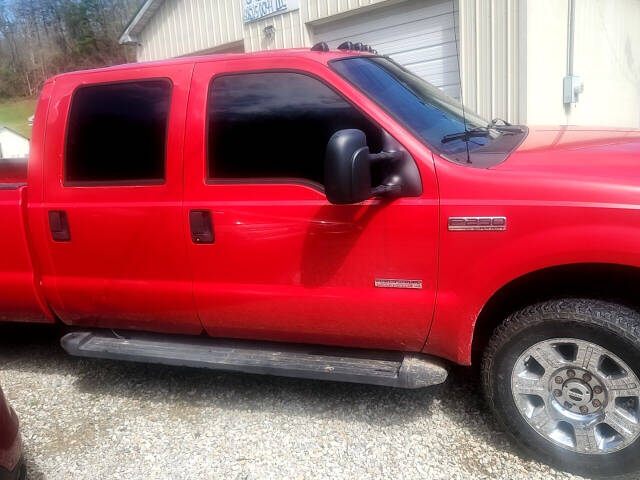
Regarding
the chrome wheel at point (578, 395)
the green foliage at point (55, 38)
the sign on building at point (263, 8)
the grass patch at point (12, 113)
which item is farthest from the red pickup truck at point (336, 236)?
the green foliage at point (55, 38)

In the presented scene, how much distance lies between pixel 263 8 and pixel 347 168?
7.91m

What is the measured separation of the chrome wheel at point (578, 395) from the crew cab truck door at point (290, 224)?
1.73 feet

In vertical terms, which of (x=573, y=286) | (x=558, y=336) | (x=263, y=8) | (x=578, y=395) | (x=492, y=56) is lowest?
(x=578, y=395)

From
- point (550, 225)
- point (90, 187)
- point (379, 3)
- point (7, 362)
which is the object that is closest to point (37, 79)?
point (379, 3)

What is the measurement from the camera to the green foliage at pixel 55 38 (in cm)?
1030

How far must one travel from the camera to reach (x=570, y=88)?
7383mm

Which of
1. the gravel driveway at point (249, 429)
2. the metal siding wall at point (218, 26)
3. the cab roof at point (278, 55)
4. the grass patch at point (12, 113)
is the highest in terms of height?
the metal siding wall at point (218, 26)

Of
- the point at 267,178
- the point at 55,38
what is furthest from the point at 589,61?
the point at 55,38

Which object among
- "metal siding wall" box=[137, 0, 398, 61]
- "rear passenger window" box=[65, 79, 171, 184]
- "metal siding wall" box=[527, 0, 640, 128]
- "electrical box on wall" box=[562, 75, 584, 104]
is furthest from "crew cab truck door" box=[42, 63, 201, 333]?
"electrical box on wall" box=[562, 75, 584, 104]

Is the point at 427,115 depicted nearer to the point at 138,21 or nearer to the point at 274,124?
the point at 274,124

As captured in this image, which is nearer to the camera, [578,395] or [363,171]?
[363,171]

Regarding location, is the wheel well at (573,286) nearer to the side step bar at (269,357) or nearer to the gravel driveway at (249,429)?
the side step bar at (269,357)

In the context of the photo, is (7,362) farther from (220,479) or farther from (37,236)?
(220,479)

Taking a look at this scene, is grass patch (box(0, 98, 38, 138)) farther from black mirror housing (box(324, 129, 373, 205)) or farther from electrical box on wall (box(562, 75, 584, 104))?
electrical box on wall (box(562, 75, 584, 104))
